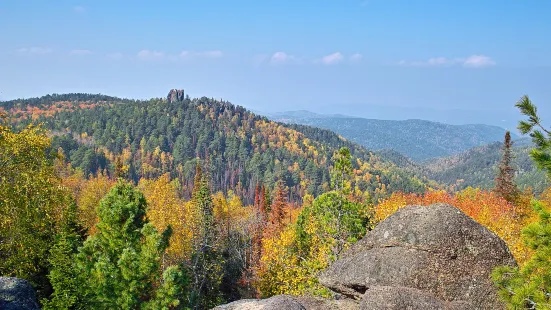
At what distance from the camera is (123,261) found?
22.1 metres

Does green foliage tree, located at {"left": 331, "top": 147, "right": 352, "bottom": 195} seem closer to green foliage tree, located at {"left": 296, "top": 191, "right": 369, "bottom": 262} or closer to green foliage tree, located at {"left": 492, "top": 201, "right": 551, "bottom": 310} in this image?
green foliage tree, located at {"left": 296, "top": 191, "right": 369, "bottom": 262}

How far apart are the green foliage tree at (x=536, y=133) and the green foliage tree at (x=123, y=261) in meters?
18.2

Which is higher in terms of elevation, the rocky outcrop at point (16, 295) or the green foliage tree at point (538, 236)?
the green foliage tree at point (538, 236)

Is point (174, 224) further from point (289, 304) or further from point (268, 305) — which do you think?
point (289, 304)

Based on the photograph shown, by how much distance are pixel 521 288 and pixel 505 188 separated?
49124 millimetres

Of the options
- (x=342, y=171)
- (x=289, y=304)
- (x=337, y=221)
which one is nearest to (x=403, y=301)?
(x=289, y=304)

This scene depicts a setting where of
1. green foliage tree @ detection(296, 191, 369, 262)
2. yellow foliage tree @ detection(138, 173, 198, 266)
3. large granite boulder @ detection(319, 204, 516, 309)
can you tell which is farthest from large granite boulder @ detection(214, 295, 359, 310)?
yellow foliage tree @ detection(138, 173, 198, 266)

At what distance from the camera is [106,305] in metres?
22.0

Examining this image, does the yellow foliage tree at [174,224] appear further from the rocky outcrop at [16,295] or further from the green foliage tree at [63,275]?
the rocky outcrop at [16,295]

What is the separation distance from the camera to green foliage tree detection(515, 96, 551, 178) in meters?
11.9

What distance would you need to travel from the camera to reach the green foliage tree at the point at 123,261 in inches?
872

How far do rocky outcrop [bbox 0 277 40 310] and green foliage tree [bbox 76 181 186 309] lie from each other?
2459 millimetres

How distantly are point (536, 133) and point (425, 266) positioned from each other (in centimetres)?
703

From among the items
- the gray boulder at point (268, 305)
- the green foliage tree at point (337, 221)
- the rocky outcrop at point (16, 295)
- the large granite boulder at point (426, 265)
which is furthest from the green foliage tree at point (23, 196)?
the large granite boulder at point (426, 265)
